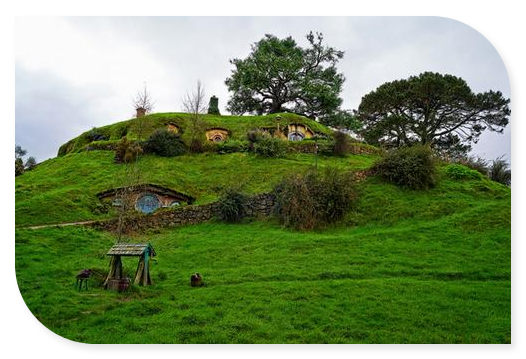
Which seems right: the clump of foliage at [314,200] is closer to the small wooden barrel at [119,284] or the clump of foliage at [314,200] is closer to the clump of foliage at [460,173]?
the clump of foliage at [460,173]

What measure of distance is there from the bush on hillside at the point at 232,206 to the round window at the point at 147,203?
158 inches

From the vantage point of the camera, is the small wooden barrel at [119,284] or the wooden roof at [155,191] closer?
the small wooden barrel at [119,284]

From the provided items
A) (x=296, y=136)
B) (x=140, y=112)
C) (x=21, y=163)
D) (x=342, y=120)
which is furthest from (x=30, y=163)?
(x=342, y=120)

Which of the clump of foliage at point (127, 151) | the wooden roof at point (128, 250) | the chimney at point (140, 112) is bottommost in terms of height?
the wooden roof at point (128, 250)

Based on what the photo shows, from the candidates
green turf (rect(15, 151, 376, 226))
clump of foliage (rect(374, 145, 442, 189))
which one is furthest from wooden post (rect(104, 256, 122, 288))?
clump of foliage (rect(374, 145, 442, 189))

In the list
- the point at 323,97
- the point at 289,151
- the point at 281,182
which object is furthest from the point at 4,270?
the point at 323,97

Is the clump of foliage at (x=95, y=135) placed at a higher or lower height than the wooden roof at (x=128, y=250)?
higher

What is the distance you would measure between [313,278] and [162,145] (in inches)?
766

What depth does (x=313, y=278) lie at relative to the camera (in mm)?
10602

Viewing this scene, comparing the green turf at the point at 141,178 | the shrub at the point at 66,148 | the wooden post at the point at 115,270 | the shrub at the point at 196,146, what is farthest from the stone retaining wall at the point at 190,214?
the shrub at the point at 66,148

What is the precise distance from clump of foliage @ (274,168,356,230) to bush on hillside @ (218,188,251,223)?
153 centimetres

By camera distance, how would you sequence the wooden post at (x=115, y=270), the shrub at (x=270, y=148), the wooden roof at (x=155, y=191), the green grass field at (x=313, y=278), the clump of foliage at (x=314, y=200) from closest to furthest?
the green grass field at (x=313, y=278), the wooden post at (x=115, y=270), the clump of foliage at (x=314, y=200), the wooden roof at (x=155, y=191), the shrub at (x=270, y=148)

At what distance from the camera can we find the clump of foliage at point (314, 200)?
52.0 feet

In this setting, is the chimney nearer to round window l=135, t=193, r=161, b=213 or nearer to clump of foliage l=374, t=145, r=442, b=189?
round window l=135, t=193, r=161, b=213
